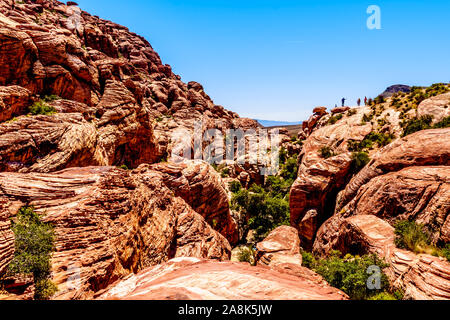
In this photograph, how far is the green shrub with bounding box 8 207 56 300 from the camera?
6.16m

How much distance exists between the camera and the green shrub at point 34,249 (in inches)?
243

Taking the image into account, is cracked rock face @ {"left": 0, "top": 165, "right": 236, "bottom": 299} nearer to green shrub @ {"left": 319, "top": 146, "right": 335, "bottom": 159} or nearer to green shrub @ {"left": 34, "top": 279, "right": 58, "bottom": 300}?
green shrub @ {"left": 34, "top": 279, "right": 58, "bottom": 300}

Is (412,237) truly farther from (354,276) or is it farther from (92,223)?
(92,223)

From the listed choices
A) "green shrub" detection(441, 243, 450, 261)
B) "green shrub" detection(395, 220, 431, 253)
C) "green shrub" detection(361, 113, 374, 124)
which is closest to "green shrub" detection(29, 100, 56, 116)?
"green shrub" detection(395, 220, 431, 253)

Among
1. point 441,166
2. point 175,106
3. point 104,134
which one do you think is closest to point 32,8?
point 175,106

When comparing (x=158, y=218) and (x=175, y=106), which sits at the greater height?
(x=175, y=106)

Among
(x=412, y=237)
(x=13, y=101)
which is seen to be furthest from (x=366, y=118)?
(x=13, y=101)

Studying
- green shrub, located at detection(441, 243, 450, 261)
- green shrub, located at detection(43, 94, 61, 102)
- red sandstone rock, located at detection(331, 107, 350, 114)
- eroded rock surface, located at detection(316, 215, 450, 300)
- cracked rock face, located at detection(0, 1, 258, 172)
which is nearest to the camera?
eroded rock surface, located at detection(316, 215, 450, 300)

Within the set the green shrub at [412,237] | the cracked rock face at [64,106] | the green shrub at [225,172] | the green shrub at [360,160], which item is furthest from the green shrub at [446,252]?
the green shrub at [225,172]

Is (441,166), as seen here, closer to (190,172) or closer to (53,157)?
(190,172)

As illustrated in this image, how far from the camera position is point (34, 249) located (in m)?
6.79

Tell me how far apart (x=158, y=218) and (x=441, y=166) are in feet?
59.6

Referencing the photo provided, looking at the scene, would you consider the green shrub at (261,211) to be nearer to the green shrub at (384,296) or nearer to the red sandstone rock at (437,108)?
the red sandstone rock at (437,108)

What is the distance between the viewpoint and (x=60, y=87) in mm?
23453
